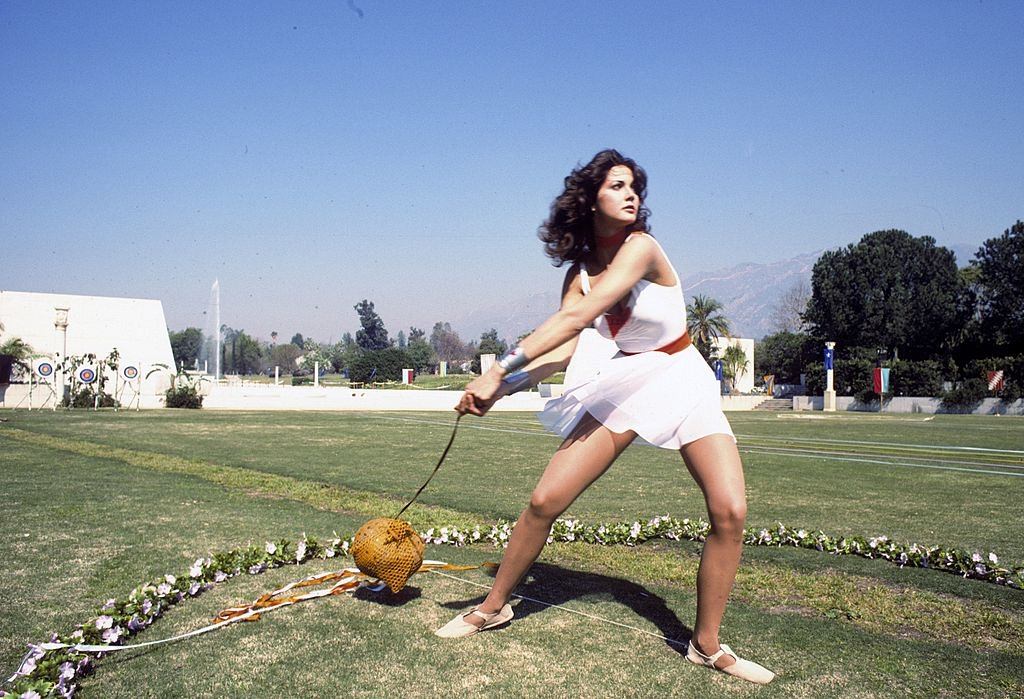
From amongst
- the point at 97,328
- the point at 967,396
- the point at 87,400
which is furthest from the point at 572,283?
the point at 97,328

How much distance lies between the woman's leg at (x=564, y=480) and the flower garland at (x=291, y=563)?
79.3 inches

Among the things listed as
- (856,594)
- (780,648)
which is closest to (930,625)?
(856,594)

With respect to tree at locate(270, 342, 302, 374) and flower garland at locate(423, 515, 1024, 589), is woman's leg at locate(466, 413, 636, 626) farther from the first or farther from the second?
tree at locate(270, 342, 302, 374)

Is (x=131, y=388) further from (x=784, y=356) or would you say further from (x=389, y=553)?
(x=784, y=356)

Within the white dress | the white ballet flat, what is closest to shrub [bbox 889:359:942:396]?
the white dress

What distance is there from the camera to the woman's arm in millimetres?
4082

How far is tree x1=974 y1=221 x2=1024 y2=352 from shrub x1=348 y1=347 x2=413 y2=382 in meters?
61.1

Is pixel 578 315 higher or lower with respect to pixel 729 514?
higher

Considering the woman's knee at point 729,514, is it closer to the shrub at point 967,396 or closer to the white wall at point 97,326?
the white wall at point 97,326

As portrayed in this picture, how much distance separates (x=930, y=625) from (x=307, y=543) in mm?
4464

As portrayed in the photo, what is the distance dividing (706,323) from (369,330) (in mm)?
85808

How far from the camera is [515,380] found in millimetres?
4270

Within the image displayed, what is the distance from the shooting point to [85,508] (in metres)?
8.98

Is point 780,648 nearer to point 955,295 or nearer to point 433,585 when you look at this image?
point 433,585
